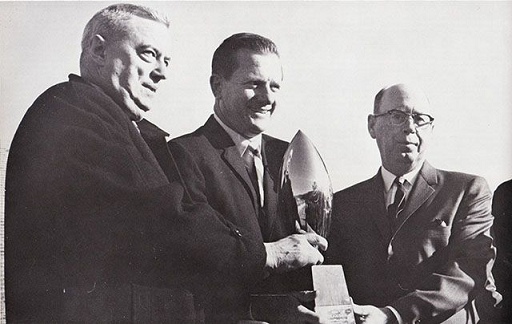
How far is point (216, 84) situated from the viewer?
152 inches

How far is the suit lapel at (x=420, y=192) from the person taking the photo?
3.93 meters

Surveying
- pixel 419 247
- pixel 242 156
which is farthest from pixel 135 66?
pixel 419 247

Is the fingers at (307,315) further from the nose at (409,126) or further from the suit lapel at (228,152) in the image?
the nose at (409,126)

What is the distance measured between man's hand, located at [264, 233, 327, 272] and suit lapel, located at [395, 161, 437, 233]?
439mm

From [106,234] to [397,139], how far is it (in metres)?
1.48

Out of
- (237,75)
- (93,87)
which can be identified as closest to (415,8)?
(237,75)

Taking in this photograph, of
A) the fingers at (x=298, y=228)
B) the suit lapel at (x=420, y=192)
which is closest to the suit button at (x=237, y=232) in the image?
the fingers at (x=298, y=228)

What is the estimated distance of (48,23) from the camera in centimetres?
390

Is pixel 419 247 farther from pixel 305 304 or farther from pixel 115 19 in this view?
pixel 115 19

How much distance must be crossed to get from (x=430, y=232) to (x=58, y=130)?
1.83 meters

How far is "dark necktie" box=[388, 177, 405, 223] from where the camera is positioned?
3.93 meters

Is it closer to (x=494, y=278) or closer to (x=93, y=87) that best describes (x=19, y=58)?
(x=93, y=87)

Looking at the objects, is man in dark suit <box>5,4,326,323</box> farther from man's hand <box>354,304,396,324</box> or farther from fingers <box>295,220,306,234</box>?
man's hand <box>354,304,396,324</box>

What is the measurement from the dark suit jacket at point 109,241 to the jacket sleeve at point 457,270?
80cm
